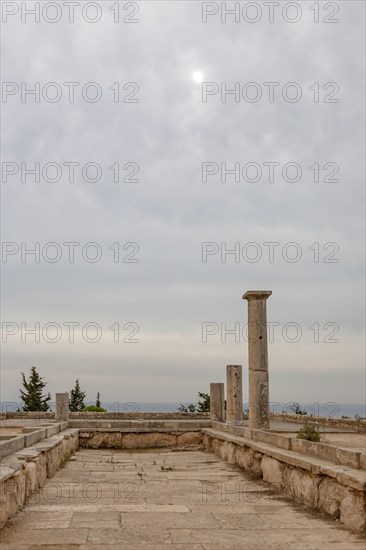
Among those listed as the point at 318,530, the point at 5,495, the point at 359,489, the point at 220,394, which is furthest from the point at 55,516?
the point at 220,394

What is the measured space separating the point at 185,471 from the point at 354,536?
645cm

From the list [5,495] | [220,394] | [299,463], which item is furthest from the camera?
[220,394]

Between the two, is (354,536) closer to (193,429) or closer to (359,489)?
(359,489)

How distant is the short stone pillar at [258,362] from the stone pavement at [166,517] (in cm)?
323

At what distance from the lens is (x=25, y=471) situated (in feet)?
27.2

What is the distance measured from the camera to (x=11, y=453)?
30.2ft

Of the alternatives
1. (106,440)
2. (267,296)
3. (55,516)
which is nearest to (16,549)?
(55,516)

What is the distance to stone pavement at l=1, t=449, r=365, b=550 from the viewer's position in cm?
624

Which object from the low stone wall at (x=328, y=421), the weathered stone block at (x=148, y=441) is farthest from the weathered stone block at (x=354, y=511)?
the low stone wall at (x=328, y=421)

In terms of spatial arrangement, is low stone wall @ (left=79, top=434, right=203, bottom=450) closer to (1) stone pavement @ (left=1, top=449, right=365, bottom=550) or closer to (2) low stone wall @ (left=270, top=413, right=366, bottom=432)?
(2) low stone wall @ (left=270, top=413, right=366, bottom=432)

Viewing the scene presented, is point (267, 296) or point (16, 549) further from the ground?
point (267, 296)

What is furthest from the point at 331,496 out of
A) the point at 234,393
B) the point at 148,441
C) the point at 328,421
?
the point at 328,421

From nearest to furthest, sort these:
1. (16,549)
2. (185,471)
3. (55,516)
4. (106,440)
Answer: (16,549) → (55,516) → (185,471) → (106,440)

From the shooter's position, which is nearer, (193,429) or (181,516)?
(181,516)
